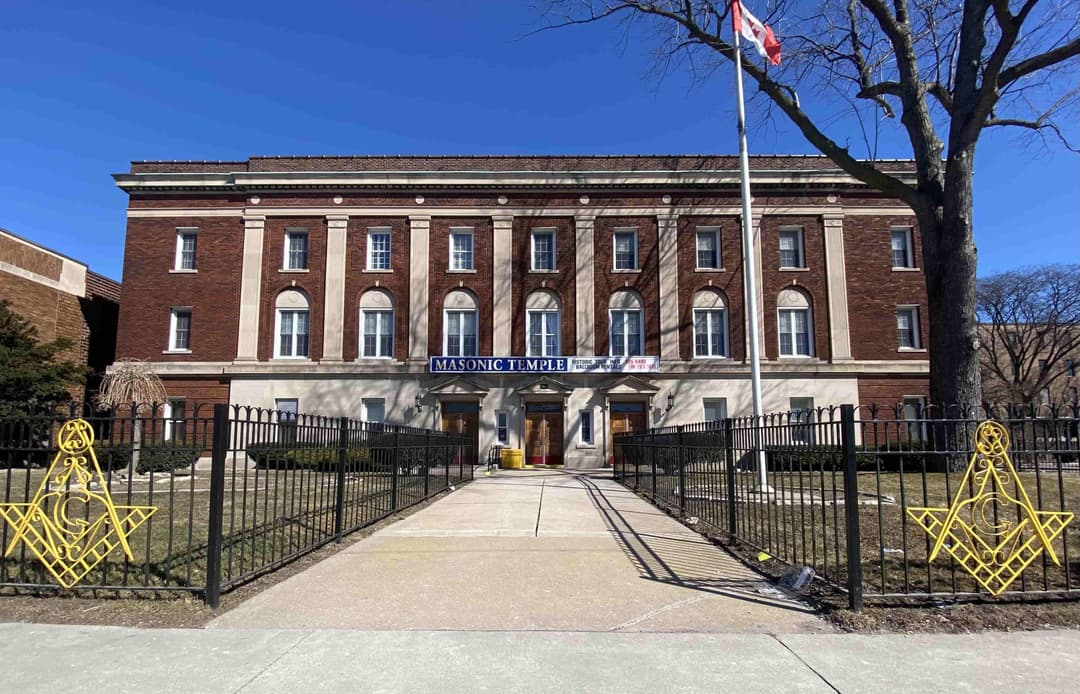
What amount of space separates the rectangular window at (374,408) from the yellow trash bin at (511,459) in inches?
229

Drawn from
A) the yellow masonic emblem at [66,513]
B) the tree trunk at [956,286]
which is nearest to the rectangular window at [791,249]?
the tree trunk at [956,286]

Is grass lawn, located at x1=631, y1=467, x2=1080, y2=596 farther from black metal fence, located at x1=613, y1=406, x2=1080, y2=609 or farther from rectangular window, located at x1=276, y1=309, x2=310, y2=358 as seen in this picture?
rectangular window, located at x1=276, y1=309, x2=310, y2=358

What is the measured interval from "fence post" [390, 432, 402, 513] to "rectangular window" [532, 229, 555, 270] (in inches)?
859

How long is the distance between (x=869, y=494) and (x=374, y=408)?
Result: 23766mm

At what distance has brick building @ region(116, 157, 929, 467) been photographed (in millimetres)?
31094

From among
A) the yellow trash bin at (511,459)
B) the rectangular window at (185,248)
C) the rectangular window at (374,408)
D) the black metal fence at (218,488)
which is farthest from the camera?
the rectangular window at (185,248)

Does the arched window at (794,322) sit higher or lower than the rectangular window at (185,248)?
lower

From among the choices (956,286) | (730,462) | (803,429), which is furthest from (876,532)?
(956,286)

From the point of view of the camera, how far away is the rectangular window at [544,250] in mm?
32531

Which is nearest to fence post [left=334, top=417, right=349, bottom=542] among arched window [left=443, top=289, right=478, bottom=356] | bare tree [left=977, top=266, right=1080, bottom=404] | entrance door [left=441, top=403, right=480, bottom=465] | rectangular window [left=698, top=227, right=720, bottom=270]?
entrance door [left=441, top=403, right=480, bottom=465]

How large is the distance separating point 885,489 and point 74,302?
3414cm

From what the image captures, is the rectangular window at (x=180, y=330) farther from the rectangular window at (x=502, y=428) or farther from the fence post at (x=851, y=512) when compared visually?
the fence post at (x=851, y=512)

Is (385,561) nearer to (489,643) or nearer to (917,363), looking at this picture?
(489,643)

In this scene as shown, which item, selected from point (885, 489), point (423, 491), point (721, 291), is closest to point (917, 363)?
point (721, 291)
